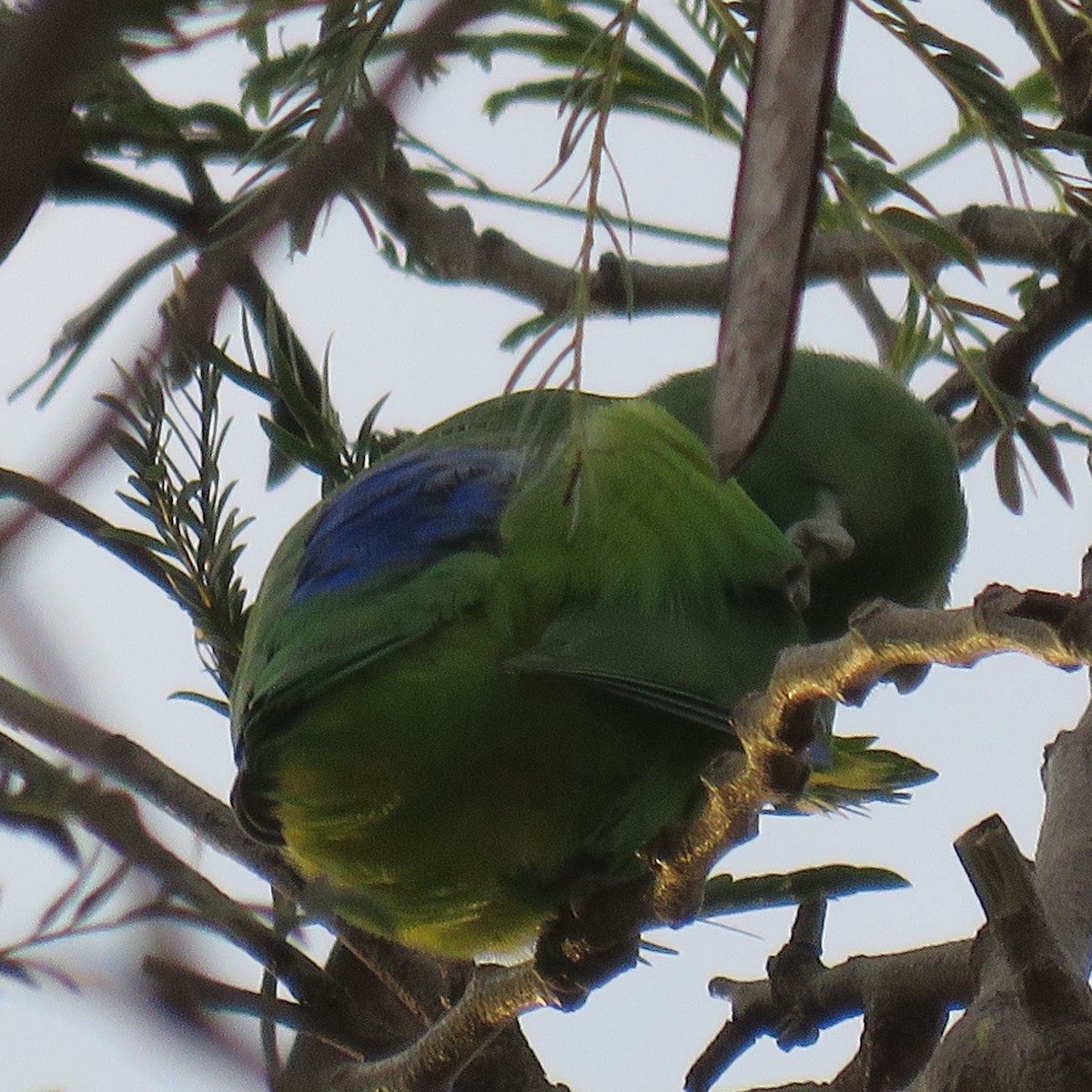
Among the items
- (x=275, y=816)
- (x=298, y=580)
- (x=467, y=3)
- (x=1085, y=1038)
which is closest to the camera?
(x=467, y=3)

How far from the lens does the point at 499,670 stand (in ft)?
4.57

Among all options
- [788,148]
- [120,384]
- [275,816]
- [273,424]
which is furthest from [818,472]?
[120,384]

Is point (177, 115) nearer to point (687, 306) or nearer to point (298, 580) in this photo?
point (298, 580)

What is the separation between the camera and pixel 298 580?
1.51 metres

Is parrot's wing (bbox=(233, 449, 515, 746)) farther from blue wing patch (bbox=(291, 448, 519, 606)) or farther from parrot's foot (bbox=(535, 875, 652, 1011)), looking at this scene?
parrot's foot (bbox=(535, 875, 652, 1011))

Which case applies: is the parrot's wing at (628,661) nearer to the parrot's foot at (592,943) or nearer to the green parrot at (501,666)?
the green parrot at (501,666)

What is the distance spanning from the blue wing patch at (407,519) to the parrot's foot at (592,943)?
0.35 metres

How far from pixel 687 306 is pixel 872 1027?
82cm

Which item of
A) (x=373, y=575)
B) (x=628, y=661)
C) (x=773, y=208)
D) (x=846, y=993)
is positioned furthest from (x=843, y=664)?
(x=846, y=993)

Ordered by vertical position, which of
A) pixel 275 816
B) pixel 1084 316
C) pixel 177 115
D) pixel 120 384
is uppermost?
pixel 177 115

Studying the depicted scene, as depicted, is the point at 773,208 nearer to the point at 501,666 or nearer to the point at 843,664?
the point at 843,664

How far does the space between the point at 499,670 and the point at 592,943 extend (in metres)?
0.29

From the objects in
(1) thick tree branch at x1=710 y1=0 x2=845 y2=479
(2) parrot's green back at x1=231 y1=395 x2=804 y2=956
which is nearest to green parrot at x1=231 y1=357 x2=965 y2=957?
(2) parrot's green back at x1=231 y1=395 x2=804 y2=956

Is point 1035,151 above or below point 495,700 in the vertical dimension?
above
